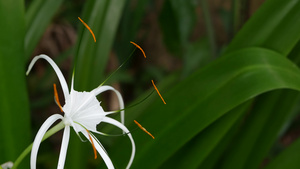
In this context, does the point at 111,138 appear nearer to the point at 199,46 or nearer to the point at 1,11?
the point at 199,46

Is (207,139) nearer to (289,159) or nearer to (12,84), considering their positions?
(289,159)

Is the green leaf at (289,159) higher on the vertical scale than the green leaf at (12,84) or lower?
lower

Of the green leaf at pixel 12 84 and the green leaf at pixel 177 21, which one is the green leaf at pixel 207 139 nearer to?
the green leaf at pixel 12 84

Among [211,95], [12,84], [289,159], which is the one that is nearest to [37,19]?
[12,84]

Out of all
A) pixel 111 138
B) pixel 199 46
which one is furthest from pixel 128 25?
pixel 111 138

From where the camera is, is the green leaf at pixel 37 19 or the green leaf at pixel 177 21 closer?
the green leaf at pixel 37 19

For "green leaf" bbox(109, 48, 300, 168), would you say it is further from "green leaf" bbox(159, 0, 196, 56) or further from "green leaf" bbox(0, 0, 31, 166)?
"green leaf" bbox(159, 0, 196, 56)

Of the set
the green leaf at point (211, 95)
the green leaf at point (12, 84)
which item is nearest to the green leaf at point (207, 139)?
the green leaf at point (211, 95)
